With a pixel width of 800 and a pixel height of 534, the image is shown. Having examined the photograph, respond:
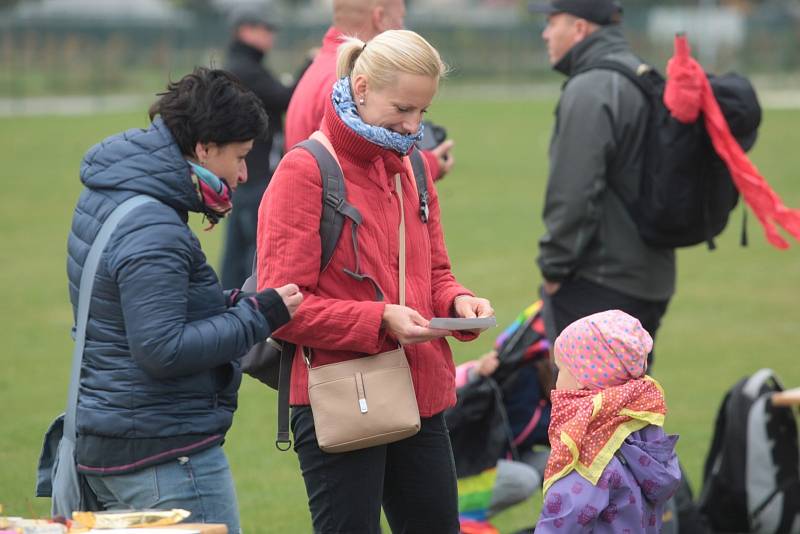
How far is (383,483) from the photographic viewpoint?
12.6 ft

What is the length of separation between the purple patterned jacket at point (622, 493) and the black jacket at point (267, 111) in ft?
20.1

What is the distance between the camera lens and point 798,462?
586cm

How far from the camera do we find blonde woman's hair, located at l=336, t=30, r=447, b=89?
3.57m

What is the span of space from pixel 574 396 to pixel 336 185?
35.9 inches

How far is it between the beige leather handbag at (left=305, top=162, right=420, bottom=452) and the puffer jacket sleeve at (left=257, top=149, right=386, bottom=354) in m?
0.07

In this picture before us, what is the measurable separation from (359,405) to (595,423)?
2.18 ft

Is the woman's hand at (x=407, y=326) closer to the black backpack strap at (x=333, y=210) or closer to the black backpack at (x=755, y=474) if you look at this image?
the black backpack strap at (x=333, y=210)

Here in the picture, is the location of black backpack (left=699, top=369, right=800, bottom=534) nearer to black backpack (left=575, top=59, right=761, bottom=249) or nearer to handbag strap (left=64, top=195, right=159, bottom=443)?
black backpack (left=575, top=59, right=761, bottom=249)

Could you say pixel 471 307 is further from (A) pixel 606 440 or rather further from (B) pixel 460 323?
(A) pixel 606 440

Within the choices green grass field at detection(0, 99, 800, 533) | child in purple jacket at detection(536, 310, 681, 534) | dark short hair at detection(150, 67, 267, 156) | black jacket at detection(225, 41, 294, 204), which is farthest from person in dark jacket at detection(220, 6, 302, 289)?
child in purple jacket at detection(536, 310, 681, 534)

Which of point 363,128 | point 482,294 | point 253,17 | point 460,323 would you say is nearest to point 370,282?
point 460,323

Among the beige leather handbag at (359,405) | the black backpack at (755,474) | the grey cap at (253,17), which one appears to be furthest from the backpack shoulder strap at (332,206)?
the grey cap at (253,17)

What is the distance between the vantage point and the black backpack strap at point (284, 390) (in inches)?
144

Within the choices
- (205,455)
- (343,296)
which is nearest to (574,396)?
(343,296)
